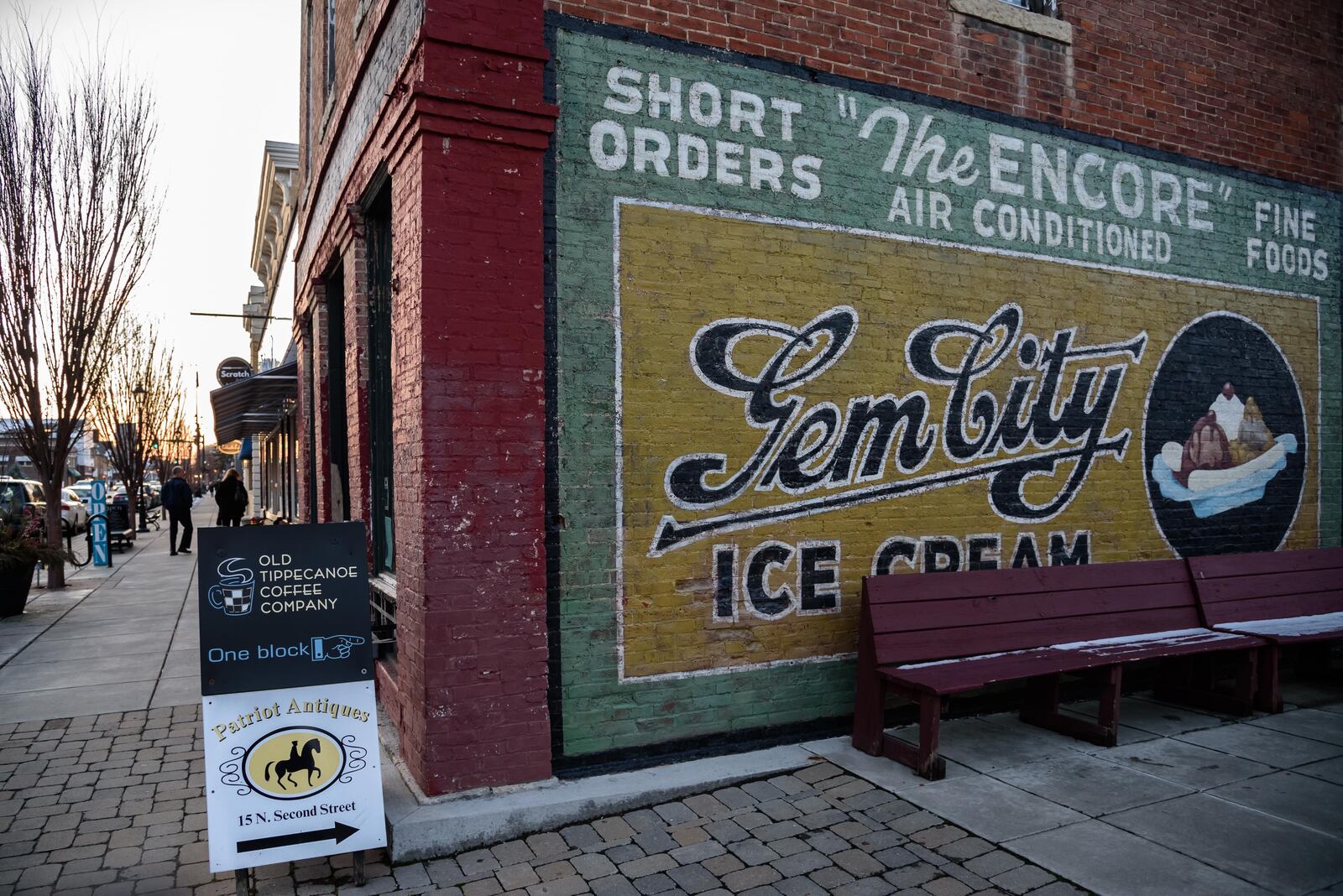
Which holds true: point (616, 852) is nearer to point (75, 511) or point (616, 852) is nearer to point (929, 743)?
point (929, 743)

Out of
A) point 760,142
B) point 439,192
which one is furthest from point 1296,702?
point 439,192

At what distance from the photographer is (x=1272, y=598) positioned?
23.5ft

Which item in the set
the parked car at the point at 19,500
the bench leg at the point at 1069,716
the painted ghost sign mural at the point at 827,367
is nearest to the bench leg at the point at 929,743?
the painted ghost sign mural at the point at 827,367

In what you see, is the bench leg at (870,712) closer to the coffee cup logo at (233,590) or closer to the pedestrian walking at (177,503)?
the coffee cup logo at (233,590)

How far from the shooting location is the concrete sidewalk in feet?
22.6

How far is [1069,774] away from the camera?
5117 mm

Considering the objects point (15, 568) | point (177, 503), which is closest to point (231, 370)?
point (177, 503)

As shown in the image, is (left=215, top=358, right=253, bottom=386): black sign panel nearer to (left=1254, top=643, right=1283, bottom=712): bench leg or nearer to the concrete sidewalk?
the concrete sidewalk

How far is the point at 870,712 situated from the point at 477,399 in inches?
118

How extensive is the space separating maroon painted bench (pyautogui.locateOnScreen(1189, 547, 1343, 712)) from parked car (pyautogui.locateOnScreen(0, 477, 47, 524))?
50.0ft

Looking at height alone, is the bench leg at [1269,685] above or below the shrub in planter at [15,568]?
Result: below

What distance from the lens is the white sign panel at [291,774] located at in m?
3.90

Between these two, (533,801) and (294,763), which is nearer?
(294,763)

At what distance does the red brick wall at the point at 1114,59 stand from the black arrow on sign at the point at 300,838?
4.41m
